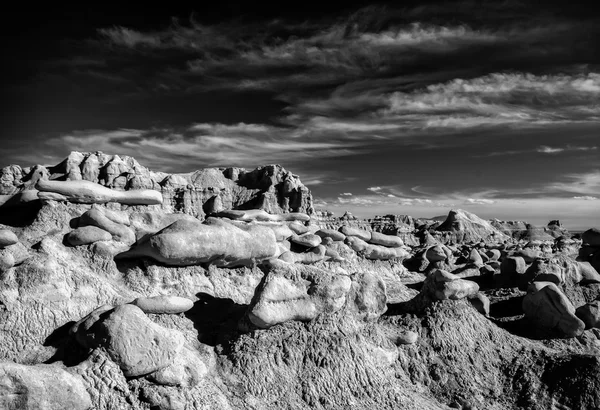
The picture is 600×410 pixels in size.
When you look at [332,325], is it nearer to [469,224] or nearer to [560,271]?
[560,271]

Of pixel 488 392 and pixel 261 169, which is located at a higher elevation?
A: pixel 261 169

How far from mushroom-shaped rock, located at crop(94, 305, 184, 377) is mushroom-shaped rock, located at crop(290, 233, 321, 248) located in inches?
297

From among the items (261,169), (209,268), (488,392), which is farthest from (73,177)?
(488,392)

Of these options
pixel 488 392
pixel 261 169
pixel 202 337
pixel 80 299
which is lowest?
pixel 488 392

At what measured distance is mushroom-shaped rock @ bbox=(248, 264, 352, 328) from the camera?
26.3 ft

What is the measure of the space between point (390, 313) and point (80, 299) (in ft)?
23.8

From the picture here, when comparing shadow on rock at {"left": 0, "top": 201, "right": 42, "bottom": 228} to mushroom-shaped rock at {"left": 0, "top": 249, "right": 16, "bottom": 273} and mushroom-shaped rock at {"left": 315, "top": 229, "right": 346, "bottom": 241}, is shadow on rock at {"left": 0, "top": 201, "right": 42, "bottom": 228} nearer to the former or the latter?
mushroom-shaped rock at {"left": 0, "top": 249, "right": 16, "bottom": 273}

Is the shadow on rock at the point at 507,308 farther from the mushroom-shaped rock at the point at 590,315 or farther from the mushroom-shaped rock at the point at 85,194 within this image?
the mushroom-shaped rock at the point at 85,194

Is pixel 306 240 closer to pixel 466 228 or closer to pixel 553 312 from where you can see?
pixel 553 312

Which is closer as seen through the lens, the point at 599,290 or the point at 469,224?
the point at 599,290

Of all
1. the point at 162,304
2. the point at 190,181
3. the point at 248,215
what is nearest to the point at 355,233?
the point at 248,215

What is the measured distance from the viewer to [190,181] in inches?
3337

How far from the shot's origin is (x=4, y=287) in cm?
773

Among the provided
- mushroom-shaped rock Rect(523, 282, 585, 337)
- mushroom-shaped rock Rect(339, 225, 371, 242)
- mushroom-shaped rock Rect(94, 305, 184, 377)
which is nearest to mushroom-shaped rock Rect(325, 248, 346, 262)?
mushroom-shaped rock Rect(339, 225, 371, 242)
